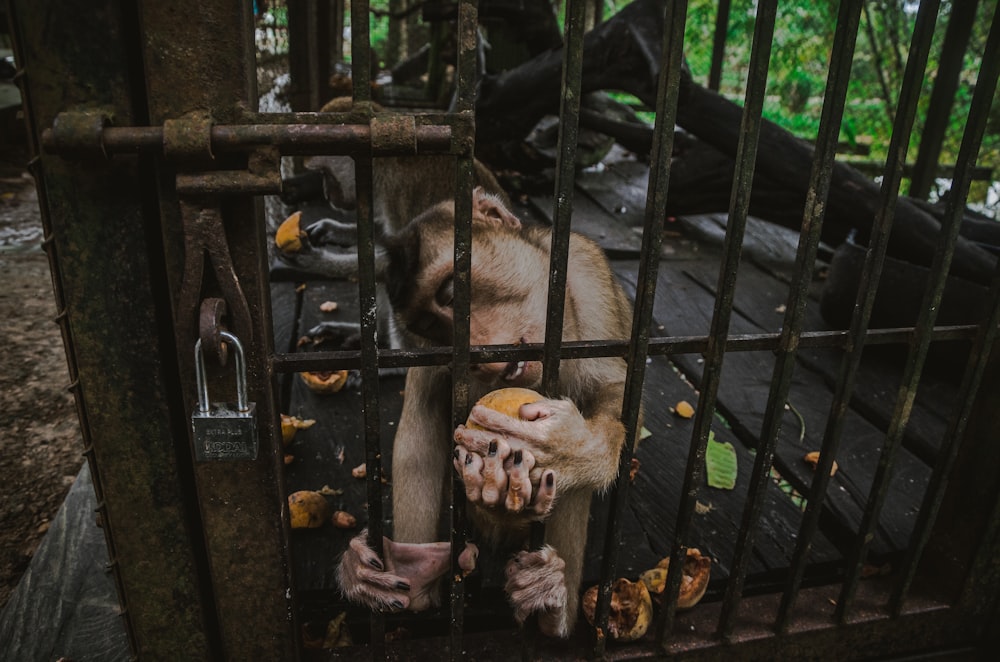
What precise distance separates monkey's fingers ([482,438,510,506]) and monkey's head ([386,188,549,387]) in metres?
0.41

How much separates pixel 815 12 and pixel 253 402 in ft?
38.8

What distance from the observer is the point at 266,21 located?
16.3 ft

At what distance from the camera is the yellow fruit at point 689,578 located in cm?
189

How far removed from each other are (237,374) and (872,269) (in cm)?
128

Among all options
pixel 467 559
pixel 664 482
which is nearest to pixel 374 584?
pixel 467 559

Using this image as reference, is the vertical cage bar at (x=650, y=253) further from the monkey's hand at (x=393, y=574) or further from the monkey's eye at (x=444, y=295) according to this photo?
the monkey's eye at (x=444, y=295)

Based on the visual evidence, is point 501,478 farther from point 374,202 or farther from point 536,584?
point 374,202

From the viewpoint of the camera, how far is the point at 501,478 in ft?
4.43

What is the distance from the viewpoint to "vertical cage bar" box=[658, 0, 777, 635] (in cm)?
127

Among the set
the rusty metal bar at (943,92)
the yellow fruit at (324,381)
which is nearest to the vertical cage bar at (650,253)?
the yellow fruit at (324,381)

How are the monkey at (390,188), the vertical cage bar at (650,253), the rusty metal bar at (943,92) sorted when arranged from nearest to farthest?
the vertical cage bar at (650,253)
the monkey at (390,188)
the rusty metal bar at (943,92)

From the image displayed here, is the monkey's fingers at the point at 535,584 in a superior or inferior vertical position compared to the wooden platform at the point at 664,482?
superior

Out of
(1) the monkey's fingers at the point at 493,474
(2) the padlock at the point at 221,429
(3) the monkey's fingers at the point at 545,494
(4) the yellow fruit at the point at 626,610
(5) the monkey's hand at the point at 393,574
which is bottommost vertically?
(4) the yellow fruit at the point at 626,610

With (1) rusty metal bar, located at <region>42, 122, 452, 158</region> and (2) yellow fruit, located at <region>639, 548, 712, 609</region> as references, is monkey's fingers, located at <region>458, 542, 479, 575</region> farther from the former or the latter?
(1) rusty metal bar, located at <region>42, 122, 452, 158</region>
